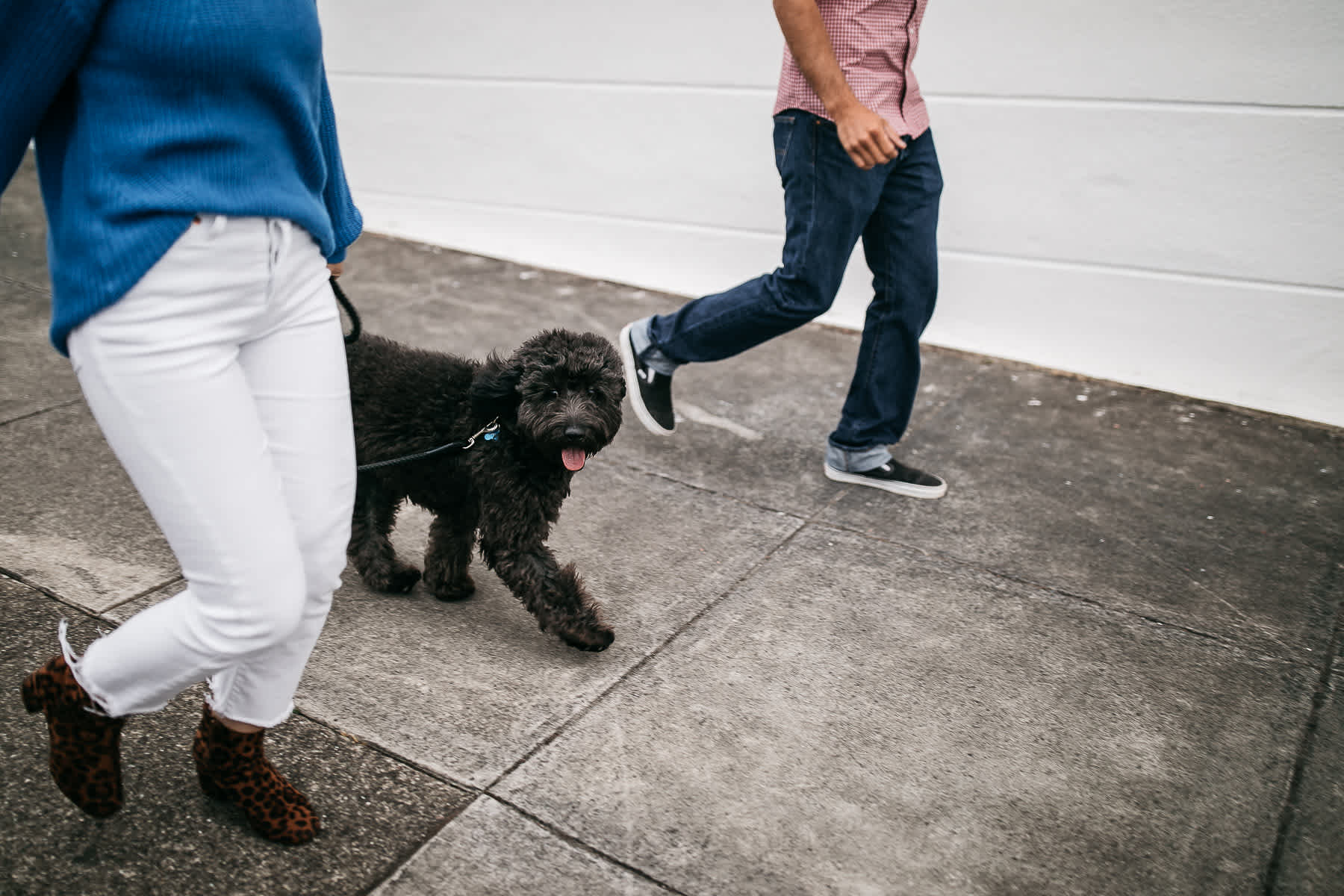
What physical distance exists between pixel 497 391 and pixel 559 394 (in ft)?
0.54

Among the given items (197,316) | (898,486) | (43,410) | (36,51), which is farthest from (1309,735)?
(43,410)

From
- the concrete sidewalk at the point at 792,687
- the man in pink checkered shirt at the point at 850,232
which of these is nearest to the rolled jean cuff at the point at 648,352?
the man in pink checkered shirt at the point at 850,232

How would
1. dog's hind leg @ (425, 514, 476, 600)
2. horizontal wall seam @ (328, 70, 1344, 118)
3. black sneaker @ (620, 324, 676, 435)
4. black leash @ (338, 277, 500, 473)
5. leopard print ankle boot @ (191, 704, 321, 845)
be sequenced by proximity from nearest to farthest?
leopard print ankle boot @ (191, 704, 321, 845) → black leash @ (338, 277, 500, 473) → dog's hind leg @ (425, 514, 476, 600) → black sneaker @ (620, 324, 676, 435) → horizontal wall seam @ (328, 70, 1344, 118)

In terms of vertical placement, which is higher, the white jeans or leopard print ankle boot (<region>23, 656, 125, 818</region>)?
the white jeans

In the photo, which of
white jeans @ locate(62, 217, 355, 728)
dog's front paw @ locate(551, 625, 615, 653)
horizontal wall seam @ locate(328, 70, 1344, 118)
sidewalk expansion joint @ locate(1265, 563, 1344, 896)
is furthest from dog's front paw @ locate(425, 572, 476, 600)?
horizontal wall seam @ locate(328, 70, 1344, 118)

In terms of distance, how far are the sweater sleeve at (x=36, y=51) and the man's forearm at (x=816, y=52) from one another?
217 cm

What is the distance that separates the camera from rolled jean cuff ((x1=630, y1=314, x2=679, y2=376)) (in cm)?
408

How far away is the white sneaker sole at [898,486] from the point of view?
3988 mm

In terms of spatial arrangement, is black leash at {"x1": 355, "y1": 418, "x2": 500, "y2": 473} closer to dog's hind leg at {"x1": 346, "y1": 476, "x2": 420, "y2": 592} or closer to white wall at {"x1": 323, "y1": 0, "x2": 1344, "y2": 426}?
dog's hind leg at {"x1": 346, "y1": 476, "x2": 420, "y2": 592}

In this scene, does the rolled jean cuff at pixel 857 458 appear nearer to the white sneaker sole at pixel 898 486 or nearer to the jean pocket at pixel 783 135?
the white sneaker sole at pixel 898 486

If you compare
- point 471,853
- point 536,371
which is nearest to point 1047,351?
point 536,371

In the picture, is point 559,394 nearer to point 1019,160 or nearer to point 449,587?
point 449,587

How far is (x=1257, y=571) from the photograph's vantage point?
3.52m

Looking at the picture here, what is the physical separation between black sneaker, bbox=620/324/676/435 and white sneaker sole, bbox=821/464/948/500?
2.29 ft
